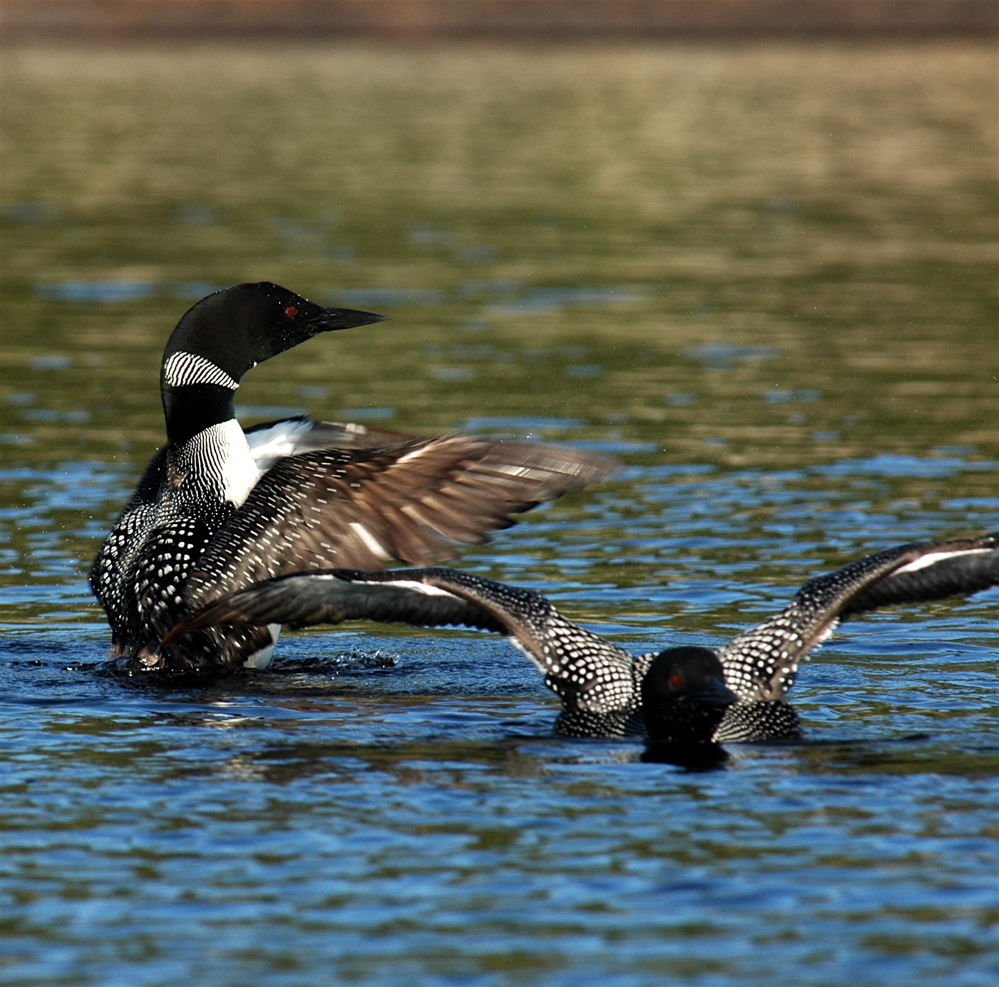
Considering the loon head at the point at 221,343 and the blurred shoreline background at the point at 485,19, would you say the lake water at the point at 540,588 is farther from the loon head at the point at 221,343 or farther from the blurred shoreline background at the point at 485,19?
the blurred shoreline background at the point at 485,19

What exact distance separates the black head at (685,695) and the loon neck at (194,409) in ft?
7.29

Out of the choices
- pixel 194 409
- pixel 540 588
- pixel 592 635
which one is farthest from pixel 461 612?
pixel 540 588

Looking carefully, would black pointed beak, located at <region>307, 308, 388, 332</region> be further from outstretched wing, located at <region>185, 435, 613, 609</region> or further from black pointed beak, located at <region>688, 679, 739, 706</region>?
black pointed beak, located at <region>688, 679, 739, 706</region>

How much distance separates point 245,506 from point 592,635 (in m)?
1.55

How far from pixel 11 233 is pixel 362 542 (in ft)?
47.1

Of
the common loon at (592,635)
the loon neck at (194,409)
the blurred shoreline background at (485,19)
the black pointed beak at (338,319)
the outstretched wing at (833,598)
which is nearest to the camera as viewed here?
the common loon at (592,635)

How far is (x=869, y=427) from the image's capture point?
1225cm

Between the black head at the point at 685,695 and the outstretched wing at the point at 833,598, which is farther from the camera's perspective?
the outstretched wing at the point at 833,598

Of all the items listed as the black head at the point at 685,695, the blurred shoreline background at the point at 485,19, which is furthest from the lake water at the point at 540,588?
the blurred shoreline background at the point at 485,19

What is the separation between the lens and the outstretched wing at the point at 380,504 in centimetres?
771

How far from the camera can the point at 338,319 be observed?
330 inches

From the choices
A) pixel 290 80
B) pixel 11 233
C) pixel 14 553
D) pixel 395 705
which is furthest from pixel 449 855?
pixel 290 80

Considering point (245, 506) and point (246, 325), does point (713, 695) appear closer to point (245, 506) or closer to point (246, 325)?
point (245, 506)

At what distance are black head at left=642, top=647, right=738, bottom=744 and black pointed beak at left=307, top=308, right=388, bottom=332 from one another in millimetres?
2368
